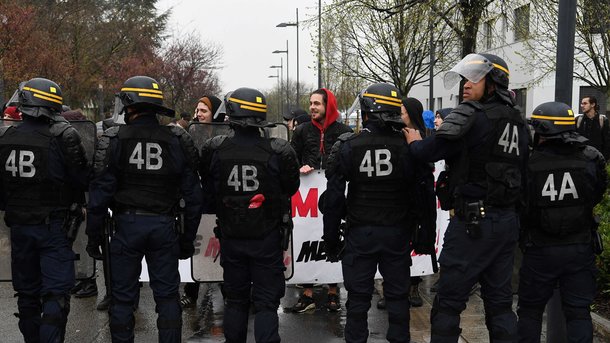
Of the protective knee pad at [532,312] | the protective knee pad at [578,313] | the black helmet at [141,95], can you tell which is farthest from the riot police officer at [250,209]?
the protective knee pad at [578,313]

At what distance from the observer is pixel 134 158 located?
190 inches

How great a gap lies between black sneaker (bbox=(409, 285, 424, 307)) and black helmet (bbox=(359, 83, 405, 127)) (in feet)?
8.20

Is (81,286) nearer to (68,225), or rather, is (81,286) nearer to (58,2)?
(68,225)

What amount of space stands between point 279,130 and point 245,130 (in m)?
1.69

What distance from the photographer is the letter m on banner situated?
678cm

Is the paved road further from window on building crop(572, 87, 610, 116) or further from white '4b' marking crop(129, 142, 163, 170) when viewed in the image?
window on building crop(572, 87, 610, 116)

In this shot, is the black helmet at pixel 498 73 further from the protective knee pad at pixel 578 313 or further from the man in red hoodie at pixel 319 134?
the man in red hoodie at pixel 319 134

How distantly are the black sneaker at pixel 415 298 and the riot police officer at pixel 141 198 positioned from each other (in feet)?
9.04

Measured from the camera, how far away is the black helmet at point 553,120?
4.67 metres

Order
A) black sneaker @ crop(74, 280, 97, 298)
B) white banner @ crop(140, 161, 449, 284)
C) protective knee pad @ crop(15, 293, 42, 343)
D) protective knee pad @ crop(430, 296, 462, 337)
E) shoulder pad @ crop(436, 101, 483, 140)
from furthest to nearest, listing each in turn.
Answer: black sneaker @ crop(74, 280, 97, 298) < white banner @ crop(140, 161, 449, 284) < protective knee pad @ crop(15, 293, 42, 343) < protective knee pad @ crop(430, 296, 462, 337) < shoulder pad @ crop(436, 101, 483, 140)

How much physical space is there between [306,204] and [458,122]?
267cm

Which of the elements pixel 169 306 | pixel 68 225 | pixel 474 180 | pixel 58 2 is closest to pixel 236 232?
pixel 169 306

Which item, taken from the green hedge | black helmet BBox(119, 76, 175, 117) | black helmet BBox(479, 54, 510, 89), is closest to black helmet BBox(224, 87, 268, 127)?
black helmet BBox(119, 76, 175, 117)

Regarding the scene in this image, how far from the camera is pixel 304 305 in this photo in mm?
6684
